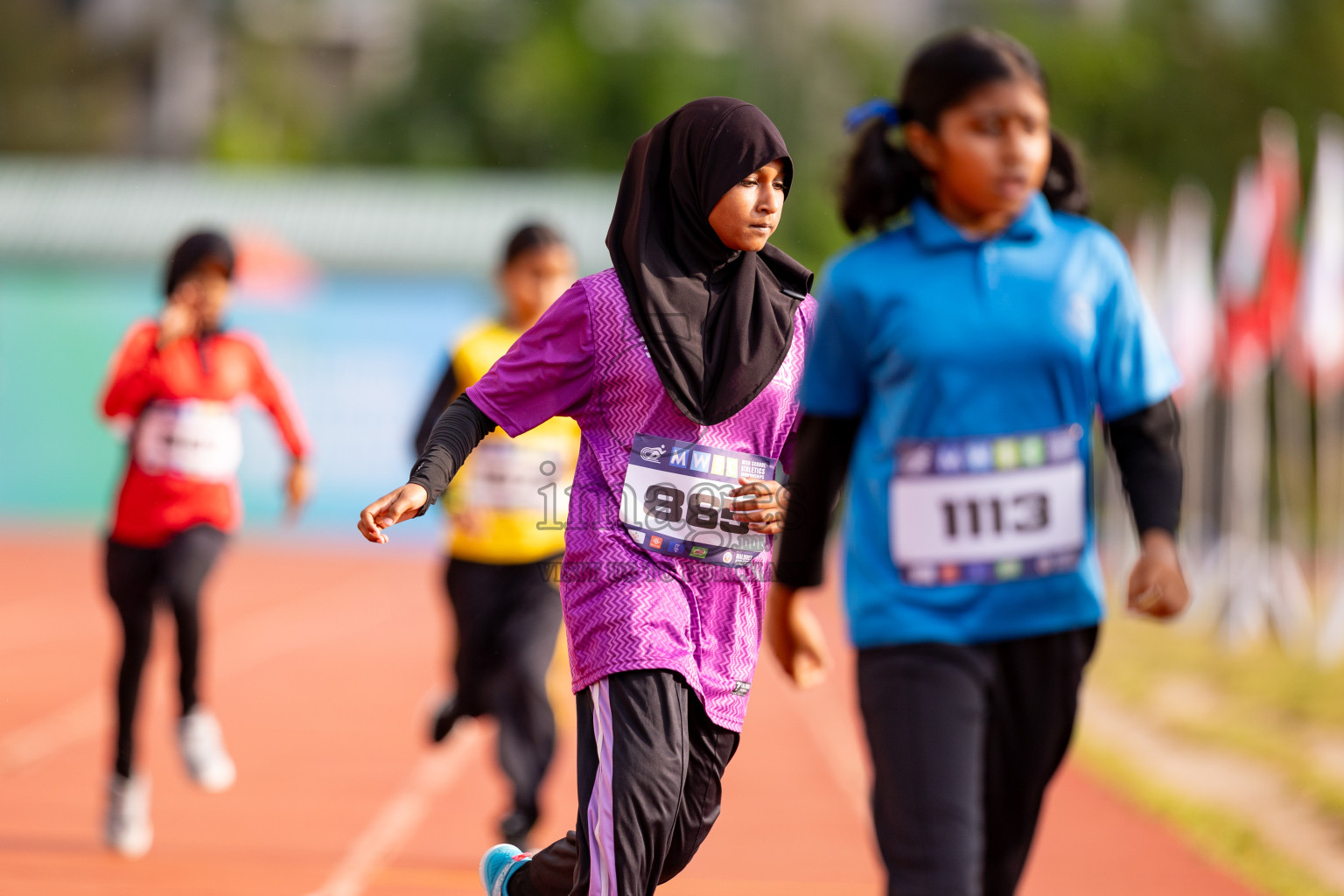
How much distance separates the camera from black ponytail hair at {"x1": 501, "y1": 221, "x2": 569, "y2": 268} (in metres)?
6.41

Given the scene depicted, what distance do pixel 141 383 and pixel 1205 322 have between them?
12183 millimetres

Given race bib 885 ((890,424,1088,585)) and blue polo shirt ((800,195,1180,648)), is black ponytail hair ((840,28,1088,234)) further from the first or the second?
race bib 885 ((890,424,1088,585))

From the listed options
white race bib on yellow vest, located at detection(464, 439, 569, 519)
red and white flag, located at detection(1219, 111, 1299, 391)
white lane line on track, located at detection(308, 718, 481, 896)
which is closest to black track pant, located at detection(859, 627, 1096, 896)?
white lane line on track, located at detection(308, 718, 481, 896)

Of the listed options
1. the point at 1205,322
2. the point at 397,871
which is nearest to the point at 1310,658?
the point at 1205,322

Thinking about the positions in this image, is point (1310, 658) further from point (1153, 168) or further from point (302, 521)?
point (1153, 168)

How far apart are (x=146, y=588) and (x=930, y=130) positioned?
4263 mm

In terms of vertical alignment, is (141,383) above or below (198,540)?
above

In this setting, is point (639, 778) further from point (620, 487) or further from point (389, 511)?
point (389, 511)

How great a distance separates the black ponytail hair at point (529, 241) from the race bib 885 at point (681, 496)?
292 centimetres

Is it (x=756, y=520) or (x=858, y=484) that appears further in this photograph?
(x=756, y=520)

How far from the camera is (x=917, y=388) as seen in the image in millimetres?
3037

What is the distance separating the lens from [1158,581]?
304 centimetres

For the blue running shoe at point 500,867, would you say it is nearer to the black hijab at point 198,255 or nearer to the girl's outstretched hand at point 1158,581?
the girl's outstretched hand at point 1158,581

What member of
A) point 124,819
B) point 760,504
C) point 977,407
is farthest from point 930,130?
point 124,819
